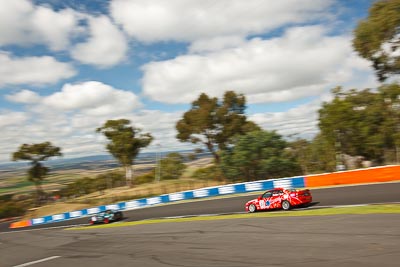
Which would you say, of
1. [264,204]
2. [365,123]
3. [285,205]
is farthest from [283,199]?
[365,123]

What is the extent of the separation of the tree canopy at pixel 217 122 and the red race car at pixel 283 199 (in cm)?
3543

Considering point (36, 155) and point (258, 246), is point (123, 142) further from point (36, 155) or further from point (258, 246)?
point (258, 246)

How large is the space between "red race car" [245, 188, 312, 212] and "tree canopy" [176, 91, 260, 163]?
35.4 meters

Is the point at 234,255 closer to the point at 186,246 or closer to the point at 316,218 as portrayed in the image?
the point at 186,246

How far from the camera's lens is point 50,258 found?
1302 centimetres

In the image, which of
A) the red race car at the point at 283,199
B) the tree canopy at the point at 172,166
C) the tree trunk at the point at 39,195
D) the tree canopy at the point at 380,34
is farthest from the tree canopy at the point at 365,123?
the tree trunk at the point at 39,195

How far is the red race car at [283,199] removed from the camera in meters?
16.9

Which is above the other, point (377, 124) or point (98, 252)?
point (377, 124)

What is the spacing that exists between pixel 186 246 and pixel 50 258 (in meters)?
5.50

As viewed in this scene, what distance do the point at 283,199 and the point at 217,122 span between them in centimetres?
3823

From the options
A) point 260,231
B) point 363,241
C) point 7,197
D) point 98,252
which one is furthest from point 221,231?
point 7,197

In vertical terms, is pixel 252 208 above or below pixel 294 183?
below

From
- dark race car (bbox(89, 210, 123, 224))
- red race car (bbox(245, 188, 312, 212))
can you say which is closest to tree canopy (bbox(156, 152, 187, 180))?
dark race car (bbox(89, 210, 123, 224))

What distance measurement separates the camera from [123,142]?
61.7 m
